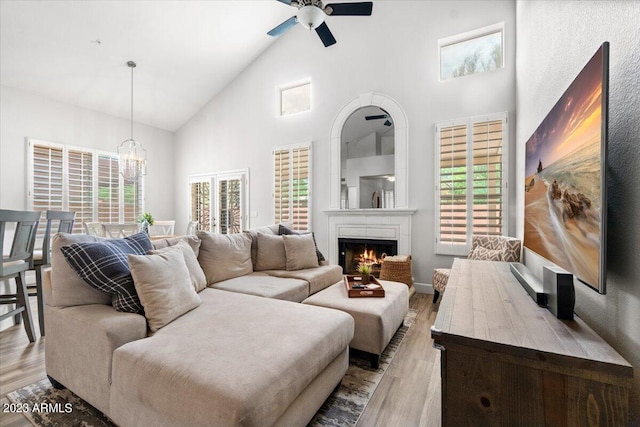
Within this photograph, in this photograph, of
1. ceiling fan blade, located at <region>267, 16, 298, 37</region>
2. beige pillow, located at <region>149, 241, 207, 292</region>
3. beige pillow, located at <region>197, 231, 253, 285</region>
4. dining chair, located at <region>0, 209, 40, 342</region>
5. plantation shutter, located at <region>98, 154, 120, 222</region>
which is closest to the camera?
beige pillow, located at <region>149, 241, 207, 292</region>

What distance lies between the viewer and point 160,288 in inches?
64.4

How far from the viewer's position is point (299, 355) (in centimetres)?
129

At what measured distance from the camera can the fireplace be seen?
4290 mm

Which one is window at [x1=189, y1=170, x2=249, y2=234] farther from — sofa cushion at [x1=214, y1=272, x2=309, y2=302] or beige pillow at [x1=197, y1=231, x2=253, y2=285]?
sofa cushion at [x1=214, y1=272, x2=309, y2=302]

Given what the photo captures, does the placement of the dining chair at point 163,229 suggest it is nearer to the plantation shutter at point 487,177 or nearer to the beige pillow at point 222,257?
the beige pillow at point 222,257

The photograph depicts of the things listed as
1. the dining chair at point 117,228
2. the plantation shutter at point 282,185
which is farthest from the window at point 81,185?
the plantation shutter at point 282,185

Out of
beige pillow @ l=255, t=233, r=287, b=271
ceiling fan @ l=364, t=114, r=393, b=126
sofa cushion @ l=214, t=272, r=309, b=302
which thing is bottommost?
sofa cushion @ l=214, t=272, r=309, b=302

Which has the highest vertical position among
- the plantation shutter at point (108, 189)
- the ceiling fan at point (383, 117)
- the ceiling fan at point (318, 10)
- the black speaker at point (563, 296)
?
the ceiling fan at point (318, 10)

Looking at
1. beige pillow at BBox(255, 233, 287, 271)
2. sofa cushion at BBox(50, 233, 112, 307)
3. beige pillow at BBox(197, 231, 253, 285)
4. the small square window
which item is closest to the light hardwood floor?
sofa cushion at BBox(50, 233, 112, 307)

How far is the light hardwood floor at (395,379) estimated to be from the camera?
4.99 ft

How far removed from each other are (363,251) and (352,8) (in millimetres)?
3178

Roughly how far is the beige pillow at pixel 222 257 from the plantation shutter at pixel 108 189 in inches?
165

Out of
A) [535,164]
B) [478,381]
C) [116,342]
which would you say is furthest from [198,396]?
[535,164]

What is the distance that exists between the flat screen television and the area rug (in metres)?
1.28
